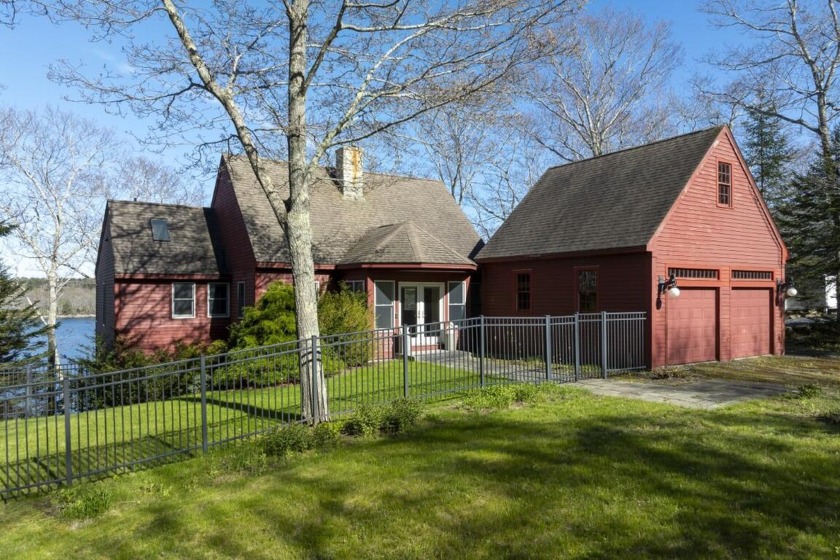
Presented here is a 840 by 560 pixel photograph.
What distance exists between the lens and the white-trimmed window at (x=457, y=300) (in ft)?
59.9

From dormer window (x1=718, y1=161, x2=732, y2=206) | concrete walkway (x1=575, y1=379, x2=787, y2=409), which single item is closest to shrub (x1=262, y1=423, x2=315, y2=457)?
concrete walkway (x1=575, y1=379, x2=787, y2=409)

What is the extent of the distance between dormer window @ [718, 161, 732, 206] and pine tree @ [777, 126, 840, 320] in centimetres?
536

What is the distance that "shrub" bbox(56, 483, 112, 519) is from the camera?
5.36 metres

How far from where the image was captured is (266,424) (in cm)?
855

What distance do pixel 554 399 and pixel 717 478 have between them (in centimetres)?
404

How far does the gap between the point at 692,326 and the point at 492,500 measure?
38.4 ft

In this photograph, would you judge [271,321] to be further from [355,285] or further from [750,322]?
[750,322]

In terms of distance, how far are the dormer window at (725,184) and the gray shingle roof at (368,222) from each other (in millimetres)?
7714

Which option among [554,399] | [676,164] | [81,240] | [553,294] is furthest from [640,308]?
[81,240]

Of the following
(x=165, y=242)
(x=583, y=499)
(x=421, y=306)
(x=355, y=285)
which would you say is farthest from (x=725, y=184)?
(x=165, y=242)

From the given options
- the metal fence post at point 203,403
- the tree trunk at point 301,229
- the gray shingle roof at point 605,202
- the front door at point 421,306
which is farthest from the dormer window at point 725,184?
the metal fence post at point 203,403

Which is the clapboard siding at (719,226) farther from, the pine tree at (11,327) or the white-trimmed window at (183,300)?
the pine tree at (11,327)

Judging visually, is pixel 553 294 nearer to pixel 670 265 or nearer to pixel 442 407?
pixel 670 265

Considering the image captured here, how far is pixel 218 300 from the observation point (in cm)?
1917
